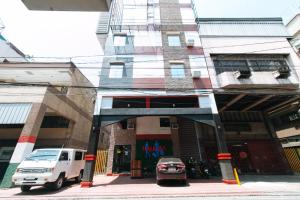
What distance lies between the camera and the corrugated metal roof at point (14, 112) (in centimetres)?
1323

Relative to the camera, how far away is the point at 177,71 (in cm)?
1534

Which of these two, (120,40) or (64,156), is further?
(120,40)

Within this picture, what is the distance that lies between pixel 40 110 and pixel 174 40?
43.5 feet

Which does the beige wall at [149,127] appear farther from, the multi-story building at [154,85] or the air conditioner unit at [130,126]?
the air conditioner unit at [130,126]

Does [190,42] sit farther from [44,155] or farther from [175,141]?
[44,155]

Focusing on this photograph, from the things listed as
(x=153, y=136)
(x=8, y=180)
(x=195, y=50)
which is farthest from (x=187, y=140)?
(x=8, y=180)

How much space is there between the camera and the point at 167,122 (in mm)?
18438

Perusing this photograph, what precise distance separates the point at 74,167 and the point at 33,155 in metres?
2.66

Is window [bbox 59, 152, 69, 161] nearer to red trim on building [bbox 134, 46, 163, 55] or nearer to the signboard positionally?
the signboard

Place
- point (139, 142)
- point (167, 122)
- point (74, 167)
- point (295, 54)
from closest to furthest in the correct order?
point (74, 167)
point (295, 54)
point (139, 142)
point (167, 122)

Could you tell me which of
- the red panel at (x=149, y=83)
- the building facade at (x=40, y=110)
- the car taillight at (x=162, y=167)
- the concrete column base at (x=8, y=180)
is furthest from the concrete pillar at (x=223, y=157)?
the concrete column base at (x=8, y=180)

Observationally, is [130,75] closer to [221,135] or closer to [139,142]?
[139,142]

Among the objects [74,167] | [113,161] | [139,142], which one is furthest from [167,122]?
[74,167]

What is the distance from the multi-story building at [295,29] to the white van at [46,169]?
21.3 m
